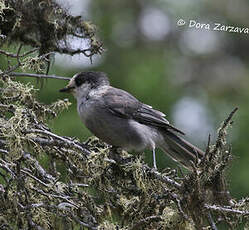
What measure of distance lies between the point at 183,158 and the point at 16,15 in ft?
6.77

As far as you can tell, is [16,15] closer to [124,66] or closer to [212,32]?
[124,66]

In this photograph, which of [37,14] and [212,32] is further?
[212,32]

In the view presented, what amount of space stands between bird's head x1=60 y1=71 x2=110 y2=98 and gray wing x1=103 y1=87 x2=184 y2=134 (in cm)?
24

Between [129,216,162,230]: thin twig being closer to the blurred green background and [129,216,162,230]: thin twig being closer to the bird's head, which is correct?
the bird's head

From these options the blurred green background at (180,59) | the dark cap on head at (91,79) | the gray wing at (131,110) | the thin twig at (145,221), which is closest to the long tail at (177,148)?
the gray wing at (131,110)

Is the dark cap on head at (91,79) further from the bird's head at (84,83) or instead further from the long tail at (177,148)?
the long tail at (177,148)

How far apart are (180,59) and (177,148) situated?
26.5ft

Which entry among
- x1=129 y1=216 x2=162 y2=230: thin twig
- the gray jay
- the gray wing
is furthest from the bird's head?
x1=129 y1=216 x2=162 y2=230: thin twig

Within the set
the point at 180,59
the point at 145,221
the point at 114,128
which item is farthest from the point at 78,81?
the point at 180,59

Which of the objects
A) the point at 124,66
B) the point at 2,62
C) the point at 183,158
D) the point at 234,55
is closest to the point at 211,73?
the point at 234,55

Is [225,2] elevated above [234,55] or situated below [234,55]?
above

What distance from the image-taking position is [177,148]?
5.62 meters

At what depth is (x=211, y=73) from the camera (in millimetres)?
13273

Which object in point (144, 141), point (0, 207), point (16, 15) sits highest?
point (16, 15)
